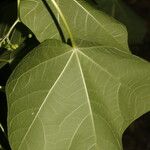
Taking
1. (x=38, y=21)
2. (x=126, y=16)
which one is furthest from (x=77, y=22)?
(x=126, y=16)

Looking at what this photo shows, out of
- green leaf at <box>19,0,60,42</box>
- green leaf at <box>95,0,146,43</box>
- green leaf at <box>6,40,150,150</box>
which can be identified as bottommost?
green leaf at <box>95,0,146,43</box>

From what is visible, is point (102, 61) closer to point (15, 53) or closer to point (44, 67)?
point (44, 67)

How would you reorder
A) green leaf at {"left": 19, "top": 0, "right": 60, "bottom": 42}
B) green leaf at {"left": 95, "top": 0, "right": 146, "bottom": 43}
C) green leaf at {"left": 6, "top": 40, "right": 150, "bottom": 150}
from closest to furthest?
green leaf at {"left": 6, "top": 40, "right": 150, "bottom": 150}, green leaf at {"left": 19, "top": 0, "right": 60, "bottom": 42}, green leaf at {"left": 95, "top": 0, "right": 146, "bottom": 43}

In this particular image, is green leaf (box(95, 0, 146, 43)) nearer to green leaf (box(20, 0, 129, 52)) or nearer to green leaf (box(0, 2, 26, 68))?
green leaf (box(0, 2, 26, 68))

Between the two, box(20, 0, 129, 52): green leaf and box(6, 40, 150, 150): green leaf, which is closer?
box(6, 40, 150, 150): green leaf

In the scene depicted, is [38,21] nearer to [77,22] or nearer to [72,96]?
[77,22]

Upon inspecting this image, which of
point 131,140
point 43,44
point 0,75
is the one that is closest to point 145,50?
point 131,140

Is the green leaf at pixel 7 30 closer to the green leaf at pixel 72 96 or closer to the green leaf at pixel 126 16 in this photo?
the green leaf at pixel 72 96

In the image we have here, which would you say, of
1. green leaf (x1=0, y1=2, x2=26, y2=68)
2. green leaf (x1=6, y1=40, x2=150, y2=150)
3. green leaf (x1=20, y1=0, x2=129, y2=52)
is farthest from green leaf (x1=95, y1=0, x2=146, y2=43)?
green leaf (x1=6, y1=40, x2=150, y2=150)
